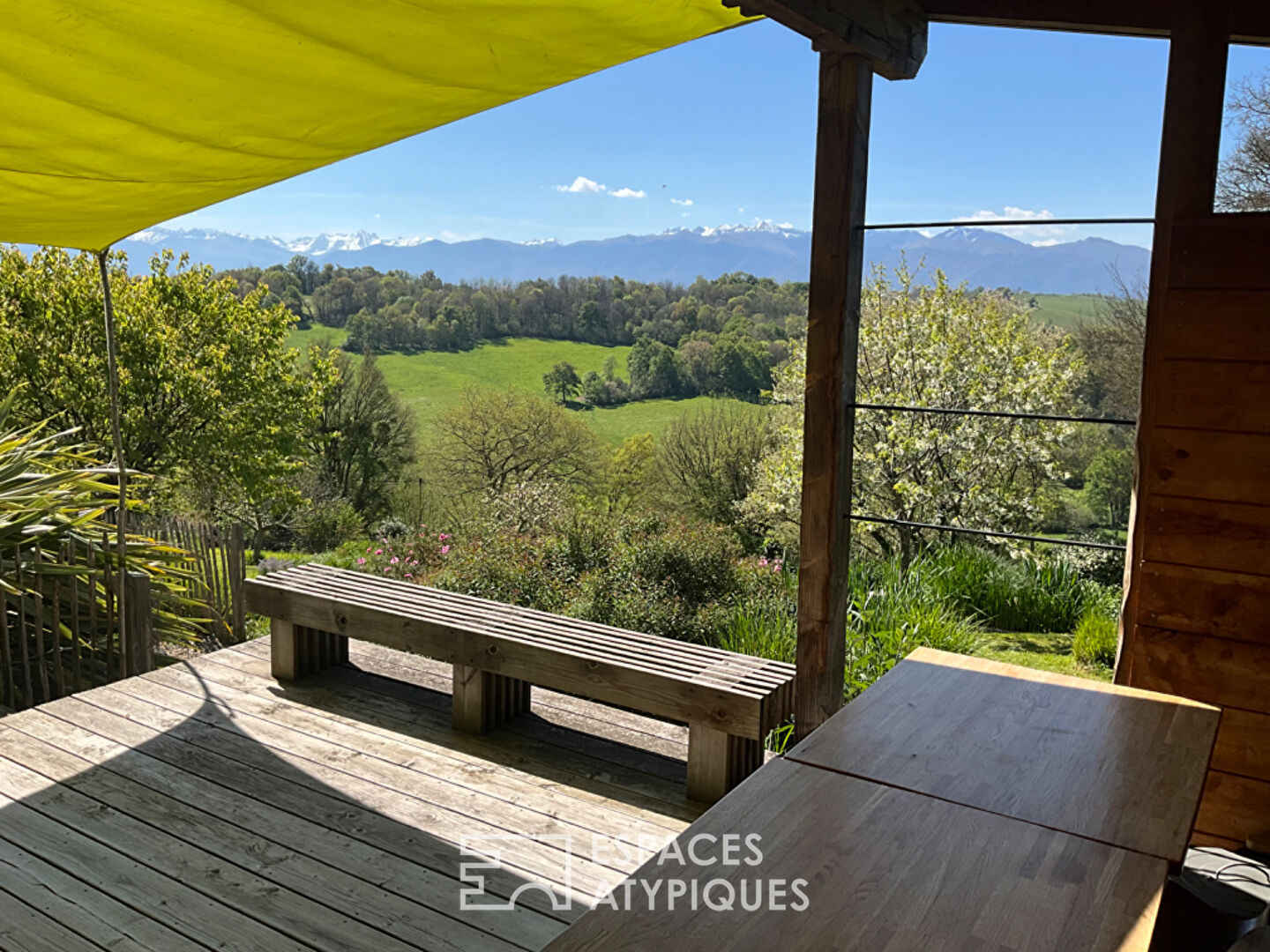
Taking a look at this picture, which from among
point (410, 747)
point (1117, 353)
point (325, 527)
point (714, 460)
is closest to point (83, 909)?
point (410, 747)

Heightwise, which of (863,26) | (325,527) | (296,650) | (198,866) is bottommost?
(325,527)

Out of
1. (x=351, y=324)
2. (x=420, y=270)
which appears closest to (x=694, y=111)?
(x=420, y=270)

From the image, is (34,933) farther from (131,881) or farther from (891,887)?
(891,887)

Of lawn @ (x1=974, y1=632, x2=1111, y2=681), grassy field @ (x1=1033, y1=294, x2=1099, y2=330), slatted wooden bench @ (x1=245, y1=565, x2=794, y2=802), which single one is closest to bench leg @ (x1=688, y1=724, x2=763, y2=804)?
slatted wooden bench @ (x1=245, y1=565, x2=794, y2=802)

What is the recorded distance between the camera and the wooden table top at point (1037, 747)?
1.40 metres

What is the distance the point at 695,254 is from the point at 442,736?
2710 inches

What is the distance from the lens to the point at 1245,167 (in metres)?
2.67

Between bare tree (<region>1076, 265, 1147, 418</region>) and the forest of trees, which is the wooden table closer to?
bare tree (<region>1076, 265, 1147, 418</region>)

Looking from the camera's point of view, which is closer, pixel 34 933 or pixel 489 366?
pixel 34 933

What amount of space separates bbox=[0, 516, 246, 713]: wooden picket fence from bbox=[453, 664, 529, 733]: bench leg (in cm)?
168

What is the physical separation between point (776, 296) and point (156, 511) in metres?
15.2

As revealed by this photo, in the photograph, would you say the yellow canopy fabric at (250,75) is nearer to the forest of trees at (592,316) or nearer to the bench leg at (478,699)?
the bench leg at (478,699)

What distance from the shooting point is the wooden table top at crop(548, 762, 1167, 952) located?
3.48ft

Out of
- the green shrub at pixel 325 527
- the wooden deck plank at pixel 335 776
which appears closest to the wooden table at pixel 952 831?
the wooden deck plank at pixel 335 776
